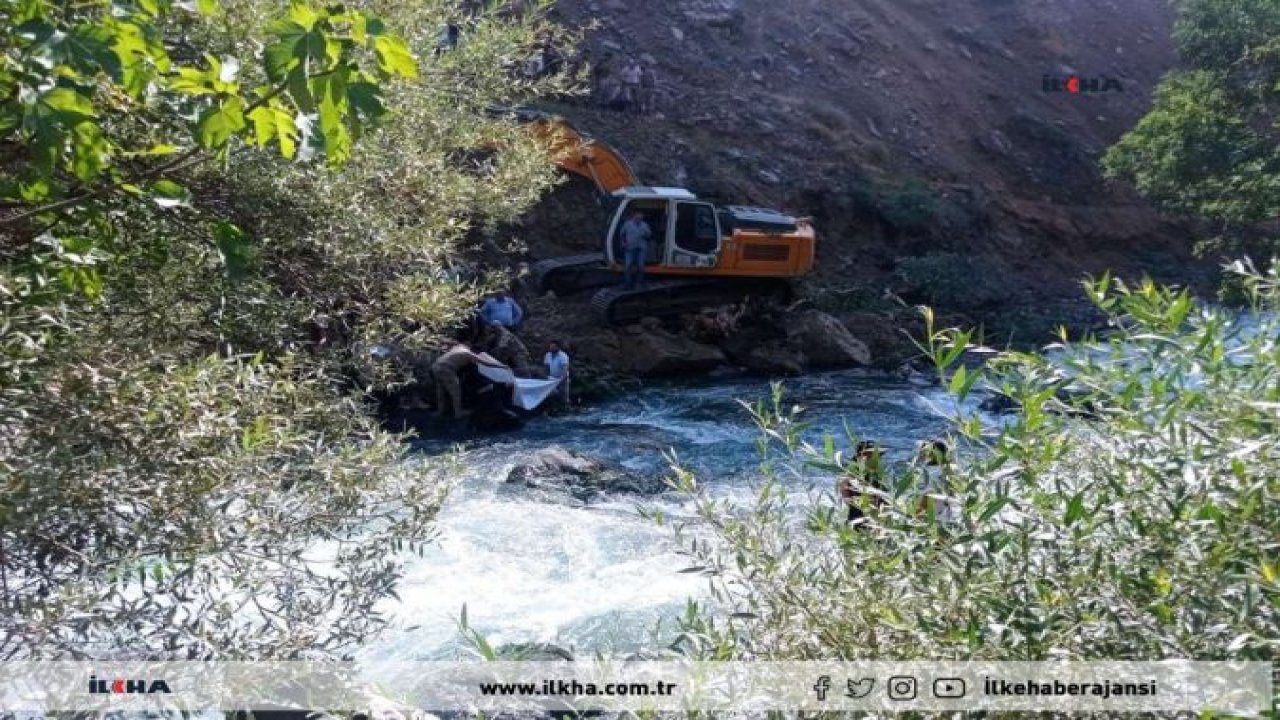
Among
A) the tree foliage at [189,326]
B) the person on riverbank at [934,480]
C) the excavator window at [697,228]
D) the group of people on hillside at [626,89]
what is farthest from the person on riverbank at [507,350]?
the person on riverbank at [934,480]

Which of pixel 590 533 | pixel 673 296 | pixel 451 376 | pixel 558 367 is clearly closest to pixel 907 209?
pixel 673 296

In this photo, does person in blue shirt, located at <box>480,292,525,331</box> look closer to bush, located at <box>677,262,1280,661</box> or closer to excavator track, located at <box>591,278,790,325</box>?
excavator track, located at <box>591,278,790,325</box>

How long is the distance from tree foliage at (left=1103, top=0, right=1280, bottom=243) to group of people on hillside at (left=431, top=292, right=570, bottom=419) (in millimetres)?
10103

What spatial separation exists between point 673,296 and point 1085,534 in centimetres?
1513

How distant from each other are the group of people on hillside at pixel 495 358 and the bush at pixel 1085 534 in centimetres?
1027

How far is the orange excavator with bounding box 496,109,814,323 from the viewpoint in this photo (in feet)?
56.0

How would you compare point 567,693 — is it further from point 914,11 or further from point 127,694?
point 914,11

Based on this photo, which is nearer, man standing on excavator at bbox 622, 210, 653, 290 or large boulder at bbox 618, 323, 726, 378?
large boulder at bbox 618, 323, 726, 378

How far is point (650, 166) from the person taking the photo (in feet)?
73.4

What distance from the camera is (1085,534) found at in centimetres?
263

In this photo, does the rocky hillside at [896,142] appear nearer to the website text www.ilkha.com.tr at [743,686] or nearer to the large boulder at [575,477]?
the large boulder at [575,477]

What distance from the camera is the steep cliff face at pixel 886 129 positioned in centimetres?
2336

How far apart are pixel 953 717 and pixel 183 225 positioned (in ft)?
10.7

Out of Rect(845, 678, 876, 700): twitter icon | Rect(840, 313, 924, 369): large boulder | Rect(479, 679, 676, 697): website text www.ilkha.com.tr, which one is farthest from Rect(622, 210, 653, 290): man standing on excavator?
Rect(845, 678, 876, 700): twitter icon
